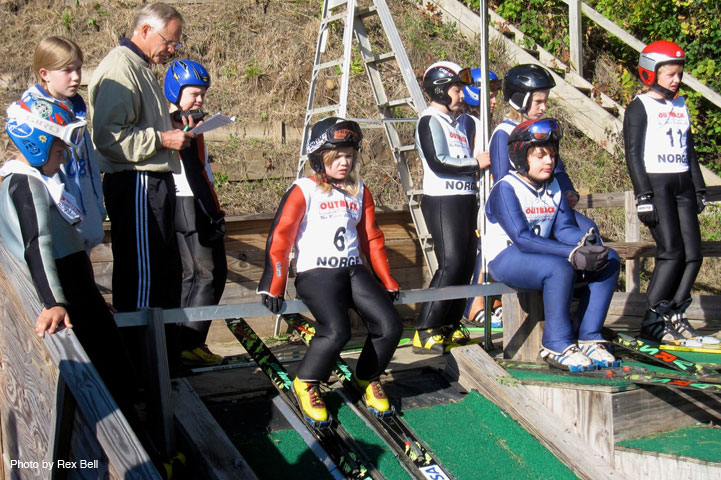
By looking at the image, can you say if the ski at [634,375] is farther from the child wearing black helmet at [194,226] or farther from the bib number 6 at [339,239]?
the child wearing black helmet at [194,226]

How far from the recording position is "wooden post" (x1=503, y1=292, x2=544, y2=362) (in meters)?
5.03

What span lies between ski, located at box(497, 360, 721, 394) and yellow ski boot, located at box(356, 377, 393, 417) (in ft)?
2.94

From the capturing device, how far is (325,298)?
14.1 ft

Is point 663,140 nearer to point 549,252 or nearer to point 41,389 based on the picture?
point 549,252

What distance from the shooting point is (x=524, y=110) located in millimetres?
5574

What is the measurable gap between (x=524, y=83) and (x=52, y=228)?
3344 mm

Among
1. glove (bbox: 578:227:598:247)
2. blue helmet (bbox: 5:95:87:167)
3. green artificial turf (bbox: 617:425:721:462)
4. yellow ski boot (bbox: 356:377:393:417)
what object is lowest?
green artificial turf (bbox: 617:425:721:462)

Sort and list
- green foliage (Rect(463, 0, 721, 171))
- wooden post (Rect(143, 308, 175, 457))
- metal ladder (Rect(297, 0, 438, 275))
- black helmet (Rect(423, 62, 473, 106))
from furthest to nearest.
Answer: green foliage (Rect(463, 0, 721, 171)) → metal ladder (Rect(297, 0, 438, 275)) → black helmet (Rect(423, 62, 473, 106)) → wooden post (Rect(143, 308, 175, 457))

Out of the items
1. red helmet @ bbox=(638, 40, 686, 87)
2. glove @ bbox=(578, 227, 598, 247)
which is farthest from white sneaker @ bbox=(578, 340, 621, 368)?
red helmet @ bbox=(638, 40, 686, 87)

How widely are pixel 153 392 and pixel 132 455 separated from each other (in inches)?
56.7

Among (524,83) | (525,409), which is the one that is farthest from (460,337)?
(524,83)

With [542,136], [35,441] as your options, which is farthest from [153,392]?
[542,136]

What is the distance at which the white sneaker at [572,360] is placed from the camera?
185 inches

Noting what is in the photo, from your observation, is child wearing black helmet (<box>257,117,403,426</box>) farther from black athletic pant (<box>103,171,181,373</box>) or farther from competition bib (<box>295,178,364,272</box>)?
black athletic pant (<box>103,171,181,373</box>)
